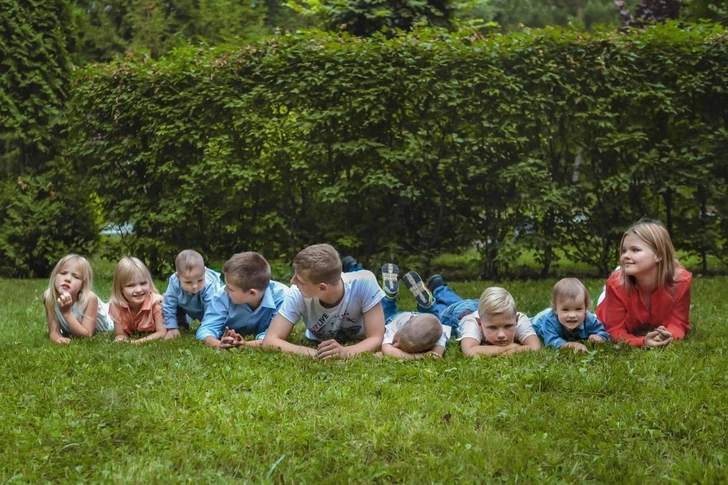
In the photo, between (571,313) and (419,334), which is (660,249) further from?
(419,334)

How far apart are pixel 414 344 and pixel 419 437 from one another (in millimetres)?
1618

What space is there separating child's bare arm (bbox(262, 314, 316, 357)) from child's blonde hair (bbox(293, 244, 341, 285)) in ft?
1.55

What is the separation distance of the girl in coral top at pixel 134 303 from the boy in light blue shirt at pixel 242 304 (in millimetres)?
503

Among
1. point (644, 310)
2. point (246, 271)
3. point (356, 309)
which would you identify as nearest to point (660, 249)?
point (644, 310)

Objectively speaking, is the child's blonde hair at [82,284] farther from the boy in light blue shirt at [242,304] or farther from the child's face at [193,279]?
the boy in light blue shirt at [242,304]

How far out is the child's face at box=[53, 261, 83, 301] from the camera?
238 inches

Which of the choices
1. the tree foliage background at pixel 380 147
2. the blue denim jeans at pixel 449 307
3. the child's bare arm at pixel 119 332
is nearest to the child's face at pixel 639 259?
the blue denim jeans at pixel 449 307

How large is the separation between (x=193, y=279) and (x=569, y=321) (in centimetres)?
274

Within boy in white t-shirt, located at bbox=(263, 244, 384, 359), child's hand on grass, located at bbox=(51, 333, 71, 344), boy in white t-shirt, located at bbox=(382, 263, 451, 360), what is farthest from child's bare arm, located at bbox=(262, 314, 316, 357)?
child's hand on grass, located at bbox=(51, 333, 71, 344)

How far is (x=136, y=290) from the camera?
6266 millimetres

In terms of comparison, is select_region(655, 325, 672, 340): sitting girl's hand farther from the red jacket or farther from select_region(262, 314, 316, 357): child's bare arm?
select_region(262, 314, 316, 357): child's bare arm

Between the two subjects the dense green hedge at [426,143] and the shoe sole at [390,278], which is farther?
the dense green hedge at [426,143]

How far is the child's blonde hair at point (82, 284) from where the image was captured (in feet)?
19.8

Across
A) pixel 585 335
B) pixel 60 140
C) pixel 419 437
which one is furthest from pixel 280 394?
pixel 60 140
